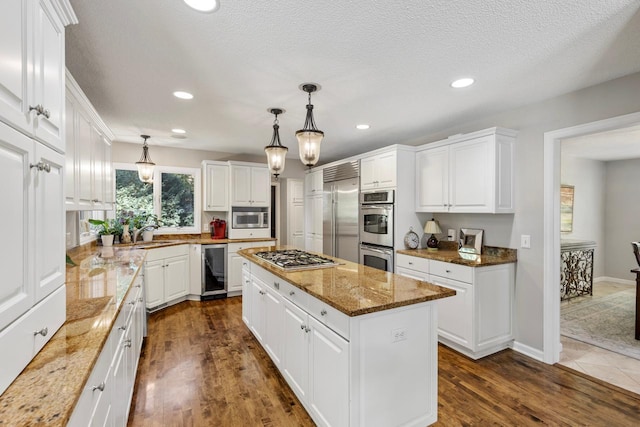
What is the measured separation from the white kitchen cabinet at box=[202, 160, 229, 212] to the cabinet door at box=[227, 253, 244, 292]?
2.77 ft

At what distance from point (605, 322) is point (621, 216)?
3205mm

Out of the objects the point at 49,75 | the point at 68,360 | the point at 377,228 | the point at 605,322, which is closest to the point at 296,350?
the point at 68,360

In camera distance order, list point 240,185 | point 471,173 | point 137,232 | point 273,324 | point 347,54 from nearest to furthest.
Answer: point 347,54, point 273,324, point 471,173, point 137,232, point 240,185

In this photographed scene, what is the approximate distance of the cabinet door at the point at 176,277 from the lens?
425 cm

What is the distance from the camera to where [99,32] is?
179 cm

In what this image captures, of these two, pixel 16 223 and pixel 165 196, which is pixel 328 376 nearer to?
pixel 16 223

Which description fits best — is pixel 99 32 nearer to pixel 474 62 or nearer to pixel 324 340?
pixel 324 340

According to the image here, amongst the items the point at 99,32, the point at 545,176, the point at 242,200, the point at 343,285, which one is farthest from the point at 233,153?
the point at 545,176

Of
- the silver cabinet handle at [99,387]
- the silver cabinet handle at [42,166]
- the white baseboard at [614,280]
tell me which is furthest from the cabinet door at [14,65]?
the white baseboard at [614,280]

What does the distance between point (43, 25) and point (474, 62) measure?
2.30 meters

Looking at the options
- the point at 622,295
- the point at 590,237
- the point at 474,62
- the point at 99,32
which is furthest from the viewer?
the point at 590,237

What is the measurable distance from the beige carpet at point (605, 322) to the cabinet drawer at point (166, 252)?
4.90 metres

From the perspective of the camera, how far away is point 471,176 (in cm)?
315

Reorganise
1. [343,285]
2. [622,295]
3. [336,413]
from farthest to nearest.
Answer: [622,295] → [343,285] → [336,413]
